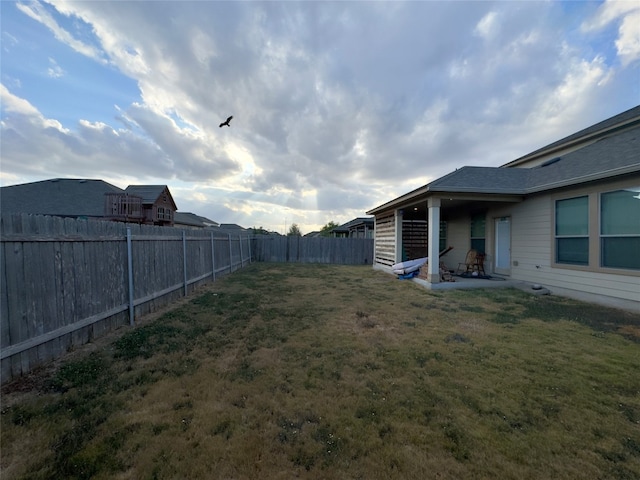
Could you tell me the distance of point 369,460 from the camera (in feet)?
5.83

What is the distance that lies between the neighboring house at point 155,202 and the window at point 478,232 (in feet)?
73.9

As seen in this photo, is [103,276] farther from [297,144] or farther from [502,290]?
[297,144]

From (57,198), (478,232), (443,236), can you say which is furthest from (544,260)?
(57,198)

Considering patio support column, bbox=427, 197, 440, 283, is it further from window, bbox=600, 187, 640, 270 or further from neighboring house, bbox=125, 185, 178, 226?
neighboring house, bbox=125, 185, 178, 226

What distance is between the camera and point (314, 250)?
18438 mm

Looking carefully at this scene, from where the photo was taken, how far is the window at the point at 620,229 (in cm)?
548

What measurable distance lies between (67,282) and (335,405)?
353 cm

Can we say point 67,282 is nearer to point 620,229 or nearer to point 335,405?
point 335,405

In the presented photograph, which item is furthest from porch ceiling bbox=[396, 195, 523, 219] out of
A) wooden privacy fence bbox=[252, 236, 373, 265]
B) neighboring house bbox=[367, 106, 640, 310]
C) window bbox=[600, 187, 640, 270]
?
wooden privacy fence bbox=[252, 236, 373, 265]

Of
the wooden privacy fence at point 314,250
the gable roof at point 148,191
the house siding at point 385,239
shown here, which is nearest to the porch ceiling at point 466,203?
the house siding at point 385,239

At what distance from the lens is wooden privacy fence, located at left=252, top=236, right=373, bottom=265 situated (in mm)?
18203

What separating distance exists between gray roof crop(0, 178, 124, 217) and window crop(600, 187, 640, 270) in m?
27.0

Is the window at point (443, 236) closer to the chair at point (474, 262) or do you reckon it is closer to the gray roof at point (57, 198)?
the chair at point (474, 262)

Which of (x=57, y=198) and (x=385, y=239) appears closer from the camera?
(x=385, y=239)
